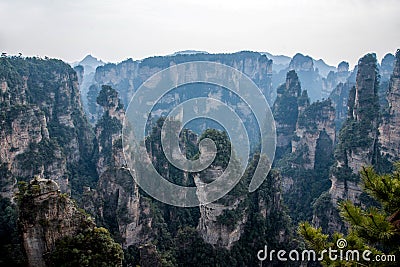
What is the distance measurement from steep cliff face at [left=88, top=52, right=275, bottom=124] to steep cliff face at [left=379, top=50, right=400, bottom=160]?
45.3 metres

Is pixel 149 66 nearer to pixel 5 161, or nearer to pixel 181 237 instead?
pixel 5 161

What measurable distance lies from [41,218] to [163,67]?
70.1 meters

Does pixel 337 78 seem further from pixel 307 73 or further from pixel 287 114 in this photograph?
pixel 287 114

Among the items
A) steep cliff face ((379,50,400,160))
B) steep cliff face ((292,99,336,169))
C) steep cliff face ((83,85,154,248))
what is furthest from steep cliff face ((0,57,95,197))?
steep cliff face ((379,50,400,160))

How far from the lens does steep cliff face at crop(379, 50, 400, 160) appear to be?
95.7 ft

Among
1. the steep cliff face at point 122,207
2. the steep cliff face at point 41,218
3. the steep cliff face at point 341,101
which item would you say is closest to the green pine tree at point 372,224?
the steep cliff face at point 41,218

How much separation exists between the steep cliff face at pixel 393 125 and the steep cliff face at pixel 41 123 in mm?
27891

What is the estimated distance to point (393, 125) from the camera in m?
29.6

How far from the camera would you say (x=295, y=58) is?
81.3 m

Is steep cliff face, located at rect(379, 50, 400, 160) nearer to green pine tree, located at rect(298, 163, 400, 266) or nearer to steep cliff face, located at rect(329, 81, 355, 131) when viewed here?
steep cliff face, located at rect(329, 81, 355, 131)

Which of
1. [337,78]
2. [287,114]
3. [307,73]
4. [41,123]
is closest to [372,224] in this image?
[41,123]

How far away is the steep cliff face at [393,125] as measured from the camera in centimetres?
2916

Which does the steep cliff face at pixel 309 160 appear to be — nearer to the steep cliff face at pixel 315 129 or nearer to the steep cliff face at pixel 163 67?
the steep cliff face at pixel 315 129

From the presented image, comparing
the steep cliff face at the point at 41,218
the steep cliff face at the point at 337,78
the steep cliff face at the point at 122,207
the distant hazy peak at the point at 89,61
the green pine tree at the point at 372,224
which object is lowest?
the steep cliff face at the point at 122,207
